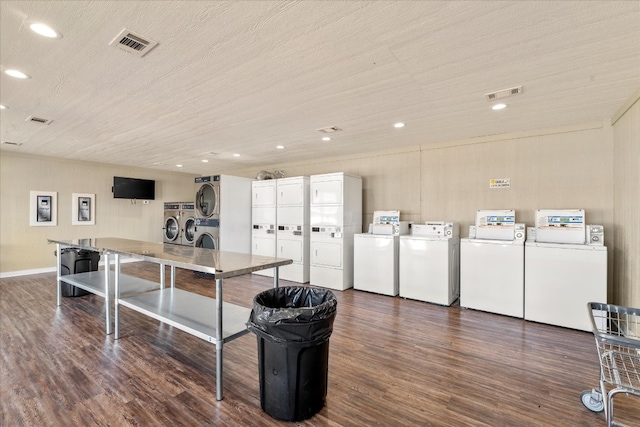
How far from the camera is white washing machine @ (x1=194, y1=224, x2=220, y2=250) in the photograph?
5.87 m

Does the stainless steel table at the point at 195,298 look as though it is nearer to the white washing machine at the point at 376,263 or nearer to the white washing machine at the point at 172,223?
the white washing machine at the point at 376,263

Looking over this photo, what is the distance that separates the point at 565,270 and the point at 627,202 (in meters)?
0.95

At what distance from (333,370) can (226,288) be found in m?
3.14

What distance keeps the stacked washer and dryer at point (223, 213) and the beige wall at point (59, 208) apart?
2.78 meters

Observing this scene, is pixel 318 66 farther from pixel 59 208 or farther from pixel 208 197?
pixel 59 208

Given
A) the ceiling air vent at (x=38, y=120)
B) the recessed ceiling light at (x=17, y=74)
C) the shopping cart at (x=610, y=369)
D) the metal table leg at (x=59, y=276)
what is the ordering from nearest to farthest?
the shopping cart at (x=610, y=369), the recessed ceiling light at (x=17, y=74), the ceiling air vent at (x=38, y=120), the metal table leg at (x=59, y=276)

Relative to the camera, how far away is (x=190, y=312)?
258 centimetres

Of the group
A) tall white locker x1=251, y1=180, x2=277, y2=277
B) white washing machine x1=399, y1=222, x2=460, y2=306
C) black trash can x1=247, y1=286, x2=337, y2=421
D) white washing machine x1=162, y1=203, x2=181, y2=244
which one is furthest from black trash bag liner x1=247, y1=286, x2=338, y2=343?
white washing machine x1=162, y1=203, x2=181, y2=244

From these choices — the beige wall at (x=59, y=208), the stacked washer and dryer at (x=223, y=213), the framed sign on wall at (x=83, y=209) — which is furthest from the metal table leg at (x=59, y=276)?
the framed sign on wall at (x=83, y=209)

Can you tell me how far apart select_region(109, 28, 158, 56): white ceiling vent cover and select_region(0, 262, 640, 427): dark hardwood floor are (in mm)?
2514

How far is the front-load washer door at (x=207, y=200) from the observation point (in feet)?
19.4

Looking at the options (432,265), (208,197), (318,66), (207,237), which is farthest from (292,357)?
(208,197)

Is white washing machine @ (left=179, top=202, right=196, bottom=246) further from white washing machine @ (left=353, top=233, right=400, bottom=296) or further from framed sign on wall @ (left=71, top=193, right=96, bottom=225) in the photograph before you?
white washing machine @ (left=353, top=233, right=400, bottom=296)

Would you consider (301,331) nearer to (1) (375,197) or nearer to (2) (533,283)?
(2) (533,283)
